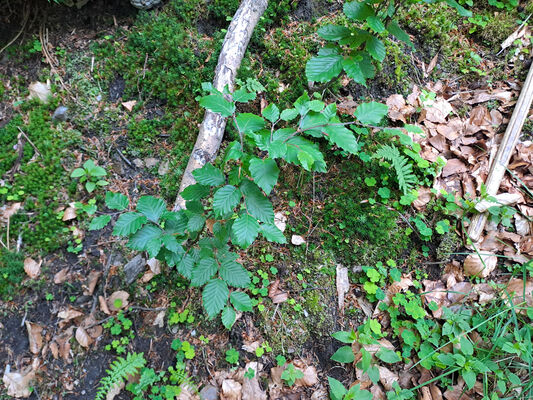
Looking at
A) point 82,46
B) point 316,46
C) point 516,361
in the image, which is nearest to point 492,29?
point 316,46

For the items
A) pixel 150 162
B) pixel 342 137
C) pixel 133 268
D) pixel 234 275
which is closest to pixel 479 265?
pixel 342 137

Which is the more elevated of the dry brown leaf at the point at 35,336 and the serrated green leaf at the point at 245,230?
the serrated green leaf at the point at 245,230

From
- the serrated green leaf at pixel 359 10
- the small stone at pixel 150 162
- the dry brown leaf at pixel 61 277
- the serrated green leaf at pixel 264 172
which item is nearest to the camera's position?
the serrated green leaf at pixel 264 172

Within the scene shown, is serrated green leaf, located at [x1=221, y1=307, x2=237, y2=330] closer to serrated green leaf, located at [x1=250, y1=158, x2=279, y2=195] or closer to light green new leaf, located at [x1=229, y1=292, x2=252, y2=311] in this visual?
light green new leaf, located at [x1=229, y1=292, x2=252, y2=311]

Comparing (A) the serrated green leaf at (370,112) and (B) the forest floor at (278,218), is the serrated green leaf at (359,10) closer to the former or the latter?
(A) the serrated green leaf at (370,112)

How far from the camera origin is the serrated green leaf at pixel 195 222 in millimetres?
2064

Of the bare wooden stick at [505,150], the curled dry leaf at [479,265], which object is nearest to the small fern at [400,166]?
the bare wooden stick at [505,150]

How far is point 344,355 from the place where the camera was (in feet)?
8.76

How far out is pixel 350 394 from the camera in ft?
8.19

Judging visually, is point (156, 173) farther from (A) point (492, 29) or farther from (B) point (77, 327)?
(A) point (492, 29)

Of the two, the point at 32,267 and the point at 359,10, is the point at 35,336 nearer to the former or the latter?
the point at 32,267

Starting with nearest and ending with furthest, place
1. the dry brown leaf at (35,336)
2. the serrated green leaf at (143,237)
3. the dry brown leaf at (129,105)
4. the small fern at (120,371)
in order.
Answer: the serrated green leaf at (143,237)
the small fern at (120,371)
the dry brown leaf at (35,336)
the dry brown leaf at (129,105)

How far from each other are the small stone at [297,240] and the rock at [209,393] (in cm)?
141

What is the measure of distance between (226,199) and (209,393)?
70.1 inches
